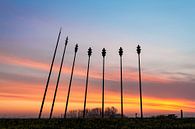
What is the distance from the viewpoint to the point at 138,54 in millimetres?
82812

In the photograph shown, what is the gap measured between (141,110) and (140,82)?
6776mm

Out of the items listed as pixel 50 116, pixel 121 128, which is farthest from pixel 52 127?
pixel 50 116

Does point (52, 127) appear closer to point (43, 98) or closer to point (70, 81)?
point (43, 98)

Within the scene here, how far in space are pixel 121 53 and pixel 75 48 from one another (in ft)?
36.9

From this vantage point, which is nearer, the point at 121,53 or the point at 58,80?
the point at 58,80

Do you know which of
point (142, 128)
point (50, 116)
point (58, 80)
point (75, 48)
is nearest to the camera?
point (142, 128)

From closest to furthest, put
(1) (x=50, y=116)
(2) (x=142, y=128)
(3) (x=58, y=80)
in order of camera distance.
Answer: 1. (2) (x=142, y=128)
2. (1) (x=50, y=116)
3. (3) (x=58, y=80)

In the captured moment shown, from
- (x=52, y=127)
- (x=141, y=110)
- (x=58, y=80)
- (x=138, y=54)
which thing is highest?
(x=138, y=54)

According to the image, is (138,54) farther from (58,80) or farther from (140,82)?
(58,80)

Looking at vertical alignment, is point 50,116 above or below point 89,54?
below

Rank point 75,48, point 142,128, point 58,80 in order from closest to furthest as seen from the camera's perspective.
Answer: point 142,128
point 58,80
point 75,48

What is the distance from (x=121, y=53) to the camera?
279ft

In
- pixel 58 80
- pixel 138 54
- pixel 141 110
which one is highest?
→ pixel 138 54

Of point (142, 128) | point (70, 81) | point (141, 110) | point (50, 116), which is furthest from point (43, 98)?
point (142, 128)
